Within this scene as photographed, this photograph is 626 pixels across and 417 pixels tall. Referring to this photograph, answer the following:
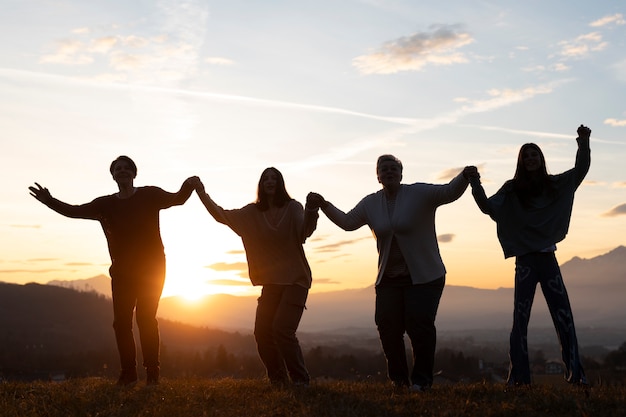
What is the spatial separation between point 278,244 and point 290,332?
1.27m

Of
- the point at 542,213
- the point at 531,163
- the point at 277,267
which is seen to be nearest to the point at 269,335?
the point at 277,267

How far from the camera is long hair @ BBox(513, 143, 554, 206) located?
876 cm

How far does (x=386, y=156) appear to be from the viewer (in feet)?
29.9

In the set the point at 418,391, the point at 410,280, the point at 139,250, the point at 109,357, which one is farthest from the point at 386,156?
the point at 109,357

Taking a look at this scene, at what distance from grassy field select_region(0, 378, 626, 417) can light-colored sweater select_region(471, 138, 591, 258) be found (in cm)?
183

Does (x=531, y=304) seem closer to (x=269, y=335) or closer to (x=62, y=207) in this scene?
(x=269, y=335)

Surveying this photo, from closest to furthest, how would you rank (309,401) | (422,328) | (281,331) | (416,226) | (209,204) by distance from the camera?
(309,401), (422,328), (416,226), (281,331), (209,204)

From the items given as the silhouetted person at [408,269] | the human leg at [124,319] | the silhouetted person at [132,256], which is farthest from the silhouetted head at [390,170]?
the human leg at [124,319]

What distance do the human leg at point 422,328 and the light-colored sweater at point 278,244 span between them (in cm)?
159

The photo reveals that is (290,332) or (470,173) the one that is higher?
(470,173)

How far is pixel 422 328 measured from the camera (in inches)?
335

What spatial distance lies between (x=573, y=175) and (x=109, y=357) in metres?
147

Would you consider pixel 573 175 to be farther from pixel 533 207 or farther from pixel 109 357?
pixel 109 357

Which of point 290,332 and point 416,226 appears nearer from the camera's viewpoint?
point 416,226
